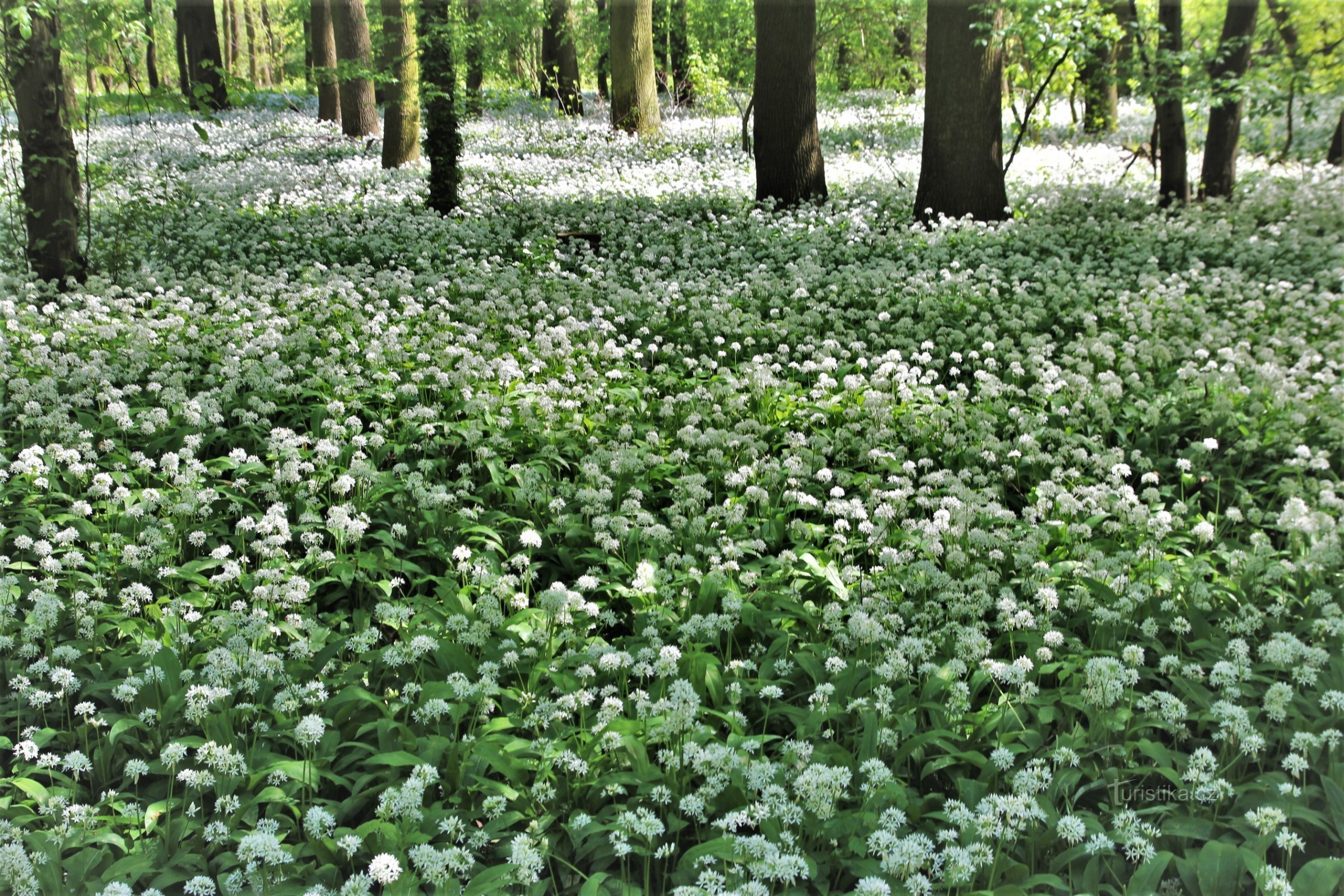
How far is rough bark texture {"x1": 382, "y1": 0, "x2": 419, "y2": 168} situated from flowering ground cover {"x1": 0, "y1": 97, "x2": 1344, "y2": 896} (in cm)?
748

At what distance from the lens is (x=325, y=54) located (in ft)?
69.8

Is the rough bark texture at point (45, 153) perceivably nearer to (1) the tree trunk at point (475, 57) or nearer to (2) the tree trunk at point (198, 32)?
(1) the tree trunk at point (475, 57)

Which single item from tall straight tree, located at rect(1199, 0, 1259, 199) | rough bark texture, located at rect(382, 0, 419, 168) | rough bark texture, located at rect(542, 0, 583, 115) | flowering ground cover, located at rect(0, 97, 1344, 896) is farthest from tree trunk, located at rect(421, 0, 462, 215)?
rough bark texture, located at rect(542, 0, 583, 115)

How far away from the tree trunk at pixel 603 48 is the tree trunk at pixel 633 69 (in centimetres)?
504

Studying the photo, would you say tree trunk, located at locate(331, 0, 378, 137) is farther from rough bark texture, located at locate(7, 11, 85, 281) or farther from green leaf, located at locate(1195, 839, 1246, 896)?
green leaf, located at locate(1195, 839, 1246, 896)

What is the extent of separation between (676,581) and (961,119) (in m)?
8.37

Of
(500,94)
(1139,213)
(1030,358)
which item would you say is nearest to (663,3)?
(500,94)

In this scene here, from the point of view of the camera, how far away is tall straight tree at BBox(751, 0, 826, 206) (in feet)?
38.3

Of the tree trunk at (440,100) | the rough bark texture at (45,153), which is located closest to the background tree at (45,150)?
the rough bark texture at (45,153)

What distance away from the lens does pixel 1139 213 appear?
37.4 ft

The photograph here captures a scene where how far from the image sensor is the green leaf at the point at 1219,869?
8.50 feet

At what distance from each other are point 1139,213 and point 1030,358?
626cm

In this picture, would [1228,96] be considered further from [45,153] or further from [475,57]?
[475,57]

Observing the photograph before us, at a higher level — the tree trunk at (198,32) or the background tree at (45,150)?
the tree trunk at (198,32)
